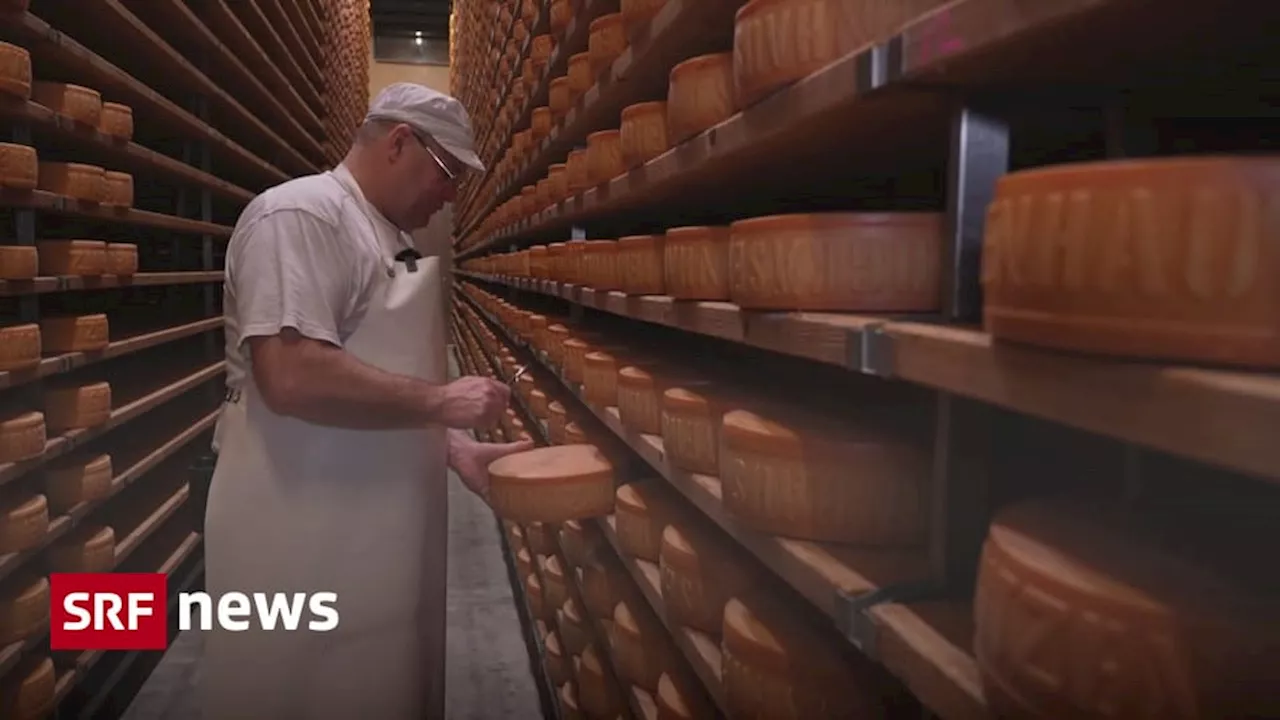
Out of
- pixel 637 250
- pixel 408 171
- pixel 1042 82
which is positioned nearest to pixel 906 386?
pixel 637 250

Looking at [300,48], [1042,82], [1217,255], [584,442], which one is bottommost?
[584,442]

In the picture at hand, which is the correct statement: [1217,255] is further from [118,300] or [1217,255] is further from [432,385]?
[118,300]

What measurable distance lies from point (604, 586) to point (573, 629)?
0.45m

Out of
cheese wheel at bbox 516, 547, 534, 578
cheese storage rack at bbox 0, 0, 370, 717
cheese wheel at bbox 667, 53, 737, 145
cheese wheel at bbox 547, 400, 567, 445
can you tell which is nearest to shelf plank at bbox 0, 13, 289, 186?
cheese storage rack at bbox 0, 0, 370, 717

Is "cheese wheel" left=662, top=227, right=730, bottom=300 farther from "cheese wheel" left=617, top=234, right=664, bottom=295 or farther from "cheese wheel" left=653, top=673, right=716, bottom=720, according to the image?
"cheese wheel" left=653, top=673, right=716, bottom=720

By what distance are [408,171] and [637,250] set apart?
1.71 ft

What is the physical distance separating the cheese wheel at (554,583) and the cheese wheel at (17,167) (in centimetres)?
180

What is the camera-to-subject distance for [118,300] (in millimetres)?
5332

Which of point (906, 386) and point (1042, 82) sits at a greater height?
point (1042, 82)

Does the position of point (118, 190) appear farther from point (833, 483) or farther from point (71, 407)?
point (833, 483)

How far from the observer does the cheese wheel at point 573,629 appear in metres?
2.83

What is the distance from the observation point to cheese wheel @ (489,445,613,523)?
2.21 meters

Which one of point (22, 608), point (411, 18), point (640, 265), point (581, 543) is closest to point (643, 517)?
point (640, 265)

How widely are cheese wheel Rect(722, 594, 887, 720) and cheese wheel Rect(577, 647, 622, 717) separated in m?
1.12
